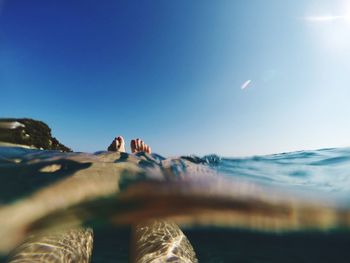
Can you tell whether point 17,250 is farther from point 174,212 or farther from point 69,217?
point 174,212

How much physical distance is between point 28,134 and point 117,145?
2.90 meters

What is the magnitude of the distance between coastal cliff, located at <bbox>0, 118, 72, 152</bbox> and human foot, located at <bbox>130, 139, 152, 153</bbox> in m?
2.36

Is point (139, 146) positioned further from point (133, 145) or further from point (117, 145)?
point (117, 145)

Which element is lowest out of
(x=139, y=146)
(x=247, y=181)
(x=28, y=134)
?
(x=247, y=181)

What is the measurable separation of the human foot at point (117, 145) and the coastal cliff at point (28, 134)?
182 centimetres

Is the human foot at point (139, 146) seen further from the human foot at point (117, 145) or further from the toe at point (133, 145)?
the human foot at point (117, 145)

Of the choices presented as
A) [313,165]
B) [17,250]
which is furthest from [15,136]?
[313,165]

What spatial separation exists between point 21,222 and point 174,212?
3.57 m

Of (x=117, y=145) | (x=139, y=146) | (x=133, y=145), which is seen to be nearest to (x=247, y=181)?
(x=139, y=146)

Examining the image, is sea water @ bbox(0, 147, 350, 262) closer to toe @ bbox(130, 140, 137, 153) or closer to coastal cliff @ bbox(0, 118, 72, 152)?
coastal cliff @ bbox(0, 118, 72, 152)

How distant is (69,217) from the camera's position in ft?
18.6

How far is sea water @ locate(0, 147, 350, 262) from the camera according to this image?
5836 mm

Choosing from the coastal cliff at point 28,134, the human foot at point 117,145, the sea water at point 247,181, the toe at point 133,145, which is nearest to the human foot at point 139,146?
the toe at point 133,145

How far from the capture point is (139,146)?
7.96 m
